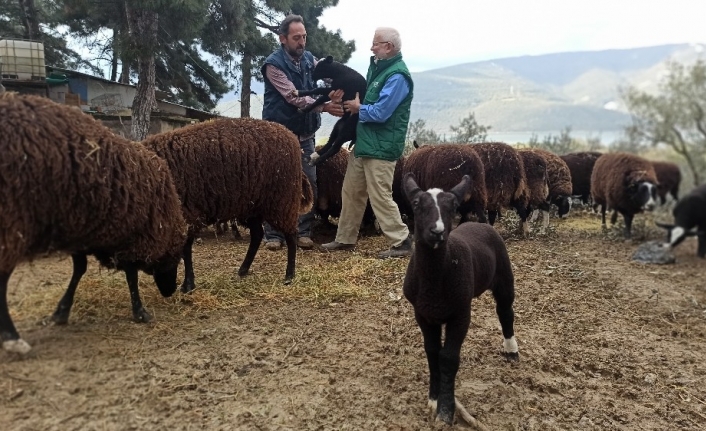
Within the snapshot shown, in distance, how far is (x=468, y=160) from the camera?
810 centimetres

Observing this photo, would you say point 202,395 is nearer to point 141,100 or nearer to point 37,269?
point 37,269

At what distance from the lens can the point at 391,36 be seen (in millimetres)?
6414

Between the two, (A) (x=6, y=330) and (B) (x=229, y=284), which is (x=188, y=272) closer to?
(B) (x=229, y=284)

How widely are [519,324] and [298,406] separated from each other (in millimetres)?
2752

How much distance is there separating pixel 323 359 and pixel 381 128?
353 centimetres

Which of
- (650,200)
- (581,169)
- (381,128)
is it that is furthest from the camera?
(581,169)

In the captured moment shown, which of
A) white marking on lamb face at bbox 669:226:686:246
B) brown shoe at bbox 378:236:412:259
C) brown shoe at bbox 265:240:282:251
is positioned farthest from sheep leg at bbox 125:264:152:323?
white marking on lamb face at bbox 669:226:686:246

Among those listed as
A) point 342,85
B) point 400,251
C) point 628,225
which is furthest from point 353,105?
point 628,225

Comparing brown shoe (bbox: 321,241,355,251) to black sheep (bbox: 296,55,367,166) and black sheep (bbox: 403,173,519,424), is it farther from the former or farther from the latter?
black sheep (bbox: 403,173,519,424)

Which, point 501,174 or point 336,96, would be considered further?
point 501,174

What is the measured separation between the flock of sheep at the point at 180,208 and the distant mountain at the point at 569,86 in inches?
32.3

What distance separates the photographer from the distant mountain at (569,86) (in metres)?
4.07

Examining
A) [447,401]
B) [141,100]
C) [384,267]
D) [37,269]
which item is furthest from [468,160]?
[141,100]

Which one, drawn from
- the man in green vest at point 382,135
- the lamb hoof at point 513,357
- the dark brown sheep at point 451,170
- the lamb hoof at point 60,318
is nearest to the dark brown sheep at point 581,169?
the dark brown sheep at point 451,170
